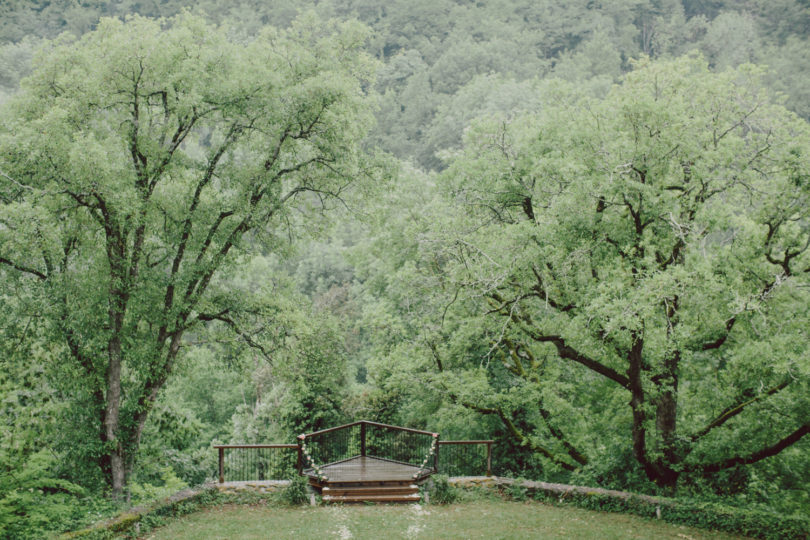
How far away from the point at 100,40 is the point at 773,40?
71.0m

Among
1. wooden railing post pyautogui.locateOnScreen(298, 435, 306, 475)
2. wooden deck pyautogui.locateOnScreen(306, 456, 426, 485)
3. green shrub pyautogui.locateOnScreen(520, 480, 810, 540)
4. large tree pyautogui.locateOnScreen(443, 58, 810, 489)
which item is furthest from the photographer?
wooden deck pyautogui.locateOnScreen(306, 456, 426, 485)

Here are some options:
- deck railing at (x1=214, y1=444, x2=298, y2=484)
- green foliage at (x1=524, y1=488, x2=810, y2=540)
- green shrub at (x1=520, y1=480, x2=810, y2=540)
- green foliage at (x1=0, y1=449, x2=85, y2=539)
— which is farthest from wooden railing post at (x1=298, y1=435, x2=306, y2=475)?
green foliage at (x1=524, y1=488, x2=810, y2=540)

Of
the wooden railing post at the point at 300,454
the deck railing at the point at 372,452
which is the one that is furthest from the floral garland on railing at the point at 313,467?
the deck railing at the point at 372,452

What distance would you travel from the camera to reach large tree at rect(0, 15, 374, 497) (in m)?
10.8

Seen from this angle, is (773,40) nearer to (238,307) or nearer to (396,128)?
(396,128)

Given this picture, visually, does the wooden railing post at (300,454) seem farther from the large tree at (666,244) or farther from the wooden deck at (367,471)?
the large tree at (666,244)

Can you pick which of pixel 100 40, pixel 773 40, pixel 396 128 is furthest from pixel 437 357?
pixel 773 40

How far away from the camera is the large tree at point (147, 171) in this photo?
10789 mm

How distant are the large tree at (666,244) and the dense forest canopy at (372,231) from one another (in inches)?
2.5

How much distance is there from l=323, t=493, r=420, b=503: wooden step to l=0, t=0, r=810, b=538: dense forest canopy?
3.22 metres

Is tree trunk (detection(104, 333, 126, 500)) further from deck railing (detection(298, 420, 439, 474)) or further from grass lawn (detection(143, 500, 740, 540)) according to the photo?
deck railing (detection(298, 420, 439, 474))

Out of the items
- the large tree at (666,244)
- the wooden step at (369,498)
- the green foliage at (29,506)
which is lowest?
the wooden step at (369,498)

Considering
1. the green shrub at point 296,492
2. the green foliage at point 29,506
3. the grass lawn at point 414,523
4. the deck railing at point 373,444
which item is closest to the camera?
the green foliage at point 29,506

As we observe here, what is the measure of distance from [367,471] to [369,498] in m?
1.15
